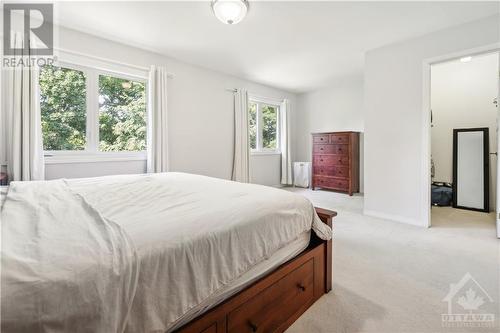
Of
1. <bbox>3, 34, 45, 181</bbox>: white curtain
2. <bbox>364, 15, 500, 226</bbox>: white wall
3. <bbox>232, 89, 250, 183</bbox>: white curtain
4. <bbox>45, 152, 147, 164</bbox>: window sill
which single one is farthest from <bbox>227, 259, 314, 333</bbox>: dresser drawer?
<bbox>232, 89, 250, 183</bbox>: white curtain

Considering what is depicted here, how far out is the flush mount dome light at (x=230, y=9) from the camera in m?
2.22

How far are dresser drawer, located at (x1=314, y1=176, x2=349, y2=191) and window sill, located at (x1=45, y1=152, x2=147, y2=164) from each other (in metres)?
3.69

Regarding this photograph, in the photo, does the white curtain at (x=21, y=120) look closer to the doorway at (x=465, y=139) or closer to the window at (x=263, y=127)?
the window at (x=263, y=127)

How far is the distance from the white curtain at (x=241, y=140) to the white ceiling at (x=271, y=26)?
871mm

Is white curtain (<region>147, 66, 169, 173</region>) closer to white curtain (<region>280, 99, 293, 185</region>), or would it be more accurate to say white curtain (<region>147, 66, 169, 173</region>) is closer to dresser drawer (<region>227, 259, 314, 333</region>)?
dresser drawer (<region>227, 259, 314, 333</region>)

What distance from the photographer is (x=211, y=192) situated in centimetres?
159

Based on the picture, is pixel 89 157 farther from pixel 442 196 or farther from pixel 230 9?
pixel 442 196

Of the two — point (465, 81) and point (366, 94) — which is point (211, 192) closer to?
point (366, 94)

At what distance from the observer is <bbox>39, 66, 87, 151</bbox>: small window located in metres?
2.80

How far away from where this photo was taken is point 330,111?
5699 mm

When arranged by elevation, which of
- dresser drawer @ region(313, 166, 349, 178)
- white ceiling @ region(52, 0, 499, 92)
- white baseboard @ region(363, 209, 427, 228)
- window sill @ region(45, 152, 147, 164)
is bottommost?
white baseboard @ region(363, 209, 427, 228)

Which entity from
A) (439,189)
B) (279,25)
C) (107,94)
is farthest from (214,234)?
(439,189)

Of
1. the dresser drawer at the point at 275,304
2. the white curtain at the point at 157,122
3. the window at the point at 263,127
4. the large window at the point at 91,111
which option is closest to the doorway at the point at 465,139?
the dresser drawer at the point at 275,304

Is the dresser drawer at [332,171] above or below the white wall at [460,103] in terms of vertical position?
below
